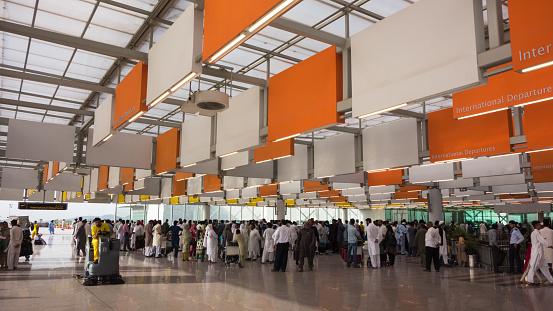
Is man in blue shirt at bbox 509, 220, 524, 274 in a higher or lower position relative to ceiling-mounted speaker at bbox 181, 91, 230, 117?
lower

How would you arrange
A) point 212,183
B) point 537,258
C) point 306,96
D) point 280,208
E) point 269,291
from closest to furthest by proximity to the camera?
point 306,96 → point 269,291 → point 537,258 → point 212,183 → point 280,208

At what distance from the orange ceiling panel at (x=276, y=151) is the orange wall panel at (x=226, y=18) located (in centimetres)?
466

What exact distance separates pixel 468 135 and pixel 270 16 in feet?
20.3

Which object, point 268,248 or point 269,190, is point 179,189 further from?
point 268,248

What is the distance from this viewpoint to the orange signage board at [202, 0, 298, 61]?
3.71m

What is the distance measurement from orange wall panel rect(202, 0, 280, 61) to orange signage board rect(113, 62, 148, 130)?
2436 mm

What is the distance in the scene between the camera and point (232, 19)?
4.40m

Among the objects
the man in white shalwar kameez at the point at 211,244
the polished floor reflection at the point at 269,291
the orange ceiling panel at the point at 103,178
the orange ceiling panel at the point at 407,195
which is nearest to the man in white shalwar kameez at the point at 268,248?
the man in white shalwar kameez at the point at 211,244

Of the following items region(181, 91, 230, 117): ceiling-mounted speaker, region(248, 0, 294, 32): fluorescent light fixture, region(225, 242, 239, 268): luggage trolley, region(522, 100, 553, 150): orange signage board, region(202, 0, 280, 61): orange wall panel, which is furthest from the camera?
region(225, 242, 239, 268): luggage trolley

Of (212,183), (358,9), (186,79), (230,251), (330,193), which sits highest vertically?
(358,9)

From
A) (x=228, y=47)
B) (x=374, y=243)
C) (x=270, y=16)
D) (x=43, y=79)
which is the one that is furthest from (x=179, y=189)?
(x=270, y=16)

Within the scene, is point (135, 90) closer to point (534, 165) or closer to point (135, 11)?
point (135, 11)

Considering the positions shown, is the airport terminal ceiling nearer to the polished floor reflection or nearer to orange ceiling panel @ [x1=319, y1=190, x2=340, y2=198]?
the polished floor reflection

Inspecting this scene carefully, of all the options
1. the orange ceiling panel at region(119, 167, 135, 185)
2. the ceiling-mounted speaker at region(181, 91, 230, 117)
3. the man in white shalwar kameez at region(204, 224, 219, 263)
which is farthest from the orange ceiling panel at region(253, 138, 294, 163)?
the orange ceiling panel at region(119, 167, 135, 185)
